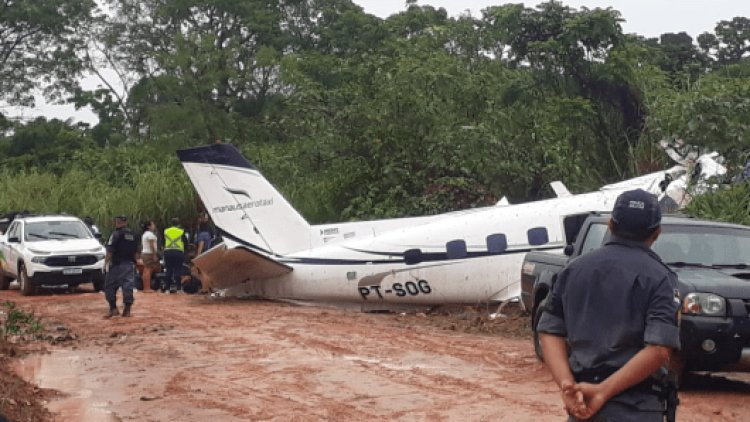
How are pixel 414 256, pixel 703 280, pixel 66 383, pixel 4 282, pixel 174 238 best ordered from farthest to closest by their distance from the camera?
pixel 4 282, pixel 174 238, pixel 414 256, pixel 66 383, pixel 703 280

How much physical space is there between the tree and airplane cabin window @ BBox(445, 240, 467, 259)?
136 feet

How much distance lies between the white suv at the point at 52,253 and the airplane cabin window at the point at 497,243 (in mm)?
11373

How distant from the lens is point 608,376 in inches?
183

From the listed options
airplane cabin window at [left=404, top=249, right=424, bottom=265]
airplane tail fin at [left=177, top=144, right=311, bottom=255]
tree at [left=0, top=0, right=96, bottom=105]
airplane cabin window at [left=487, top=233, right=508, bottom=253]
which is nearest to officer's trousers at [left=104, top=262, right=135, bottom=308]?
airplane tail fin at [left=177, top=144, right=311, bottom=255]

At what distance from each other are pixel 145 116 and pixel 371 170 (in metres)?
29.9

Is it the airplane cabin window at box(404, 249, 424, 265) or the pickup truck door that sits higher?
the pickup truck door

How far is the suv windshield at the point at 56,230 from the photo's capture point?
2645 cm

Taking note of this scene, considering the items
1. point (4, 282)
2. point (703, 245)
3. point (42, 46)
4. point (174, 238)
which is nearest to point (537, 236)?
point (703, 245)

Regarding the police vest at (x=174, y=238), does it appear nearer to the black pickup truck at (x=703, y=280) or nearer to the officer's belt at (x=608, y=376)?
the black pickup truck at (x=703, y=280)

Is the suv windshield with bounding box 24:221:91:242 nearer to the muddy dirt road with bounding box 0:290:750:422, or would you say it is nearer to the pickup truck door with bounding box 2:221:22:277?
the pickup truck door with bounding box 2:221:22:277

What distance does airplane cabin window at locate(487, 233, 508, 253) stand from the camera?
17.7 m

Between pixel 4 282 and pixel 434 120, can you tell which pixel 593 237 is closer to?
pixel 434 120

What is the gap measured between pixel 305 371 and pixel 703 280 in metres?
4.45

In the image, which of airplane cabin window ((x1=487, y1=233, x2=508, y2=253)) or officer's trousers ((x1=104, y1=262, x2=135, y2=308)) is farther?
officer's trousers ((x1=104, y1=262, x2=135, y2=308))
